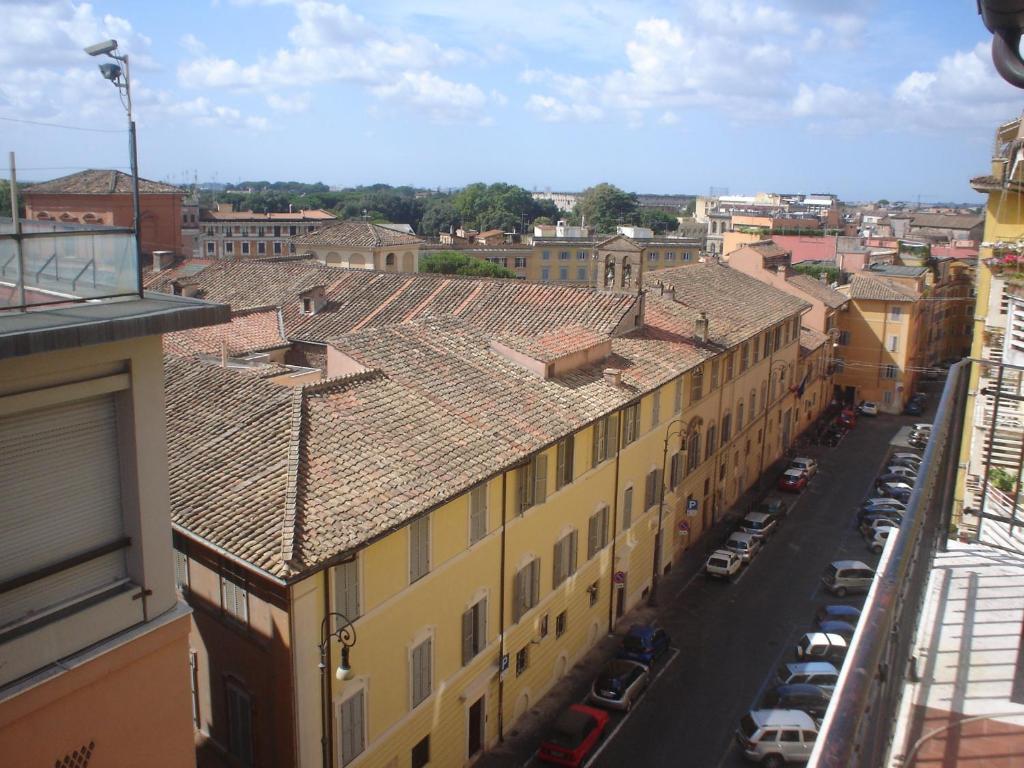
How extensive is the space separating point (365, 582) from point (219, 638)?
2483 mm

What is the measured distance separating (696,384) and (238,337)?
15.0 m

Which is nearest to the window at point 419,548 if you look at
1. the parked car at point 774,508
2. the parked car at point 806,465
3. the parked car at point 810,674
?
the parked car at point 810,674

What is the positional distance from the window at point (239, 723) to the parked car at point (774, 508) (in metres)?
23.9

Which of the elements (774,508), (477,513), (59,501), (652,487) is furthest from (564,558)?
(774,508)

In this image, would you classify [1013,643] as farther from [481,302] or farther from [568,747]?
[481,302]

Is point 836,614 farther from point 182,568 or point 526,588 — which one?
point 182,568

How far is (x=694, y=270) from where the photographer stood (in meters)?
39.9

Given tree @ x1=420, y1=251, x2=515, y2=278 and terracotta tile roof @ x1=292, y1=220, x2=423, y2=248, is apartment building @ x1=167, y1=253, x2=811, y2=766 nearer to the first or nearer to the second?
terracotta tile roof @ x1=292, y1=220, x2=423, y2=248

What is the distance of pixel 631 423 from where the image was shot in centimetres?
2336

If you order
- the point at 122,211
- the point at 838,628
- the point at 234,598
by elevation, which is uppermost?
the point at 122,211

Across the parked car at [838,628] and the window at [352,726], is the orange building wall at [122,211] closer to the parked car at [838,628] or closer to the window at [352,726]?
the parked car at [838,628]

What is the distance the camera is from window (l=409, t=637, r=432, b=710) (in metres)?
15.7

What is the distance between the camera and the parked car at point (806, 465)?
39.6 m

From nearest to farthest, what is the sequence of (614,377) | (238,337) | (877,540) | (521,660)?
(521,660) < (614,377) < (238,337) < (877,540)
